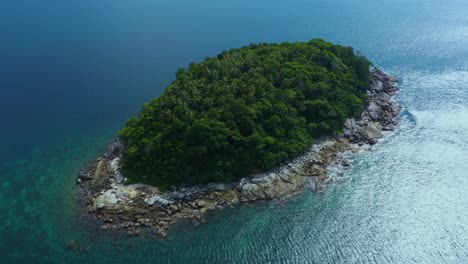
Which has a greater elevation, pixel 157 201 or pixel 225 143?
pixel 225 143

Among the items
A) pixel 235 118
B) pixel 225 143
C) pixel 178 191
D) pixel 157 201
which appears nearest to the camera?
pixel 157 201

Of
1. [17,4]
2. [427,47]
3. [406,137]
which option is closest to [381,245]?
[406,137]

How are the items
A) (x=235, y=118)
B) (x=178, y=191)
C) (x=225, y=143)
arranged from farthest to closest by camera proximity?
(x=235, y=118) → (x=225, y=143) → (x=178, y=191)

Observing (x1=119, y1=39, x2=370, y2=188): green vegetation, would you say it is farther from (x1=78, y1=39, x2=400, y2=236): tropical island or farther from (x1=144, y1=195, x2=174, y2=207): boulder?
(x1=144, y1=195, x2=174, y2=207): boulder

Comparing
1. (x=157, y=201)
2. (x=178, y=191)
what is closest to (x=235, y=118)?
(x=178, y=191)

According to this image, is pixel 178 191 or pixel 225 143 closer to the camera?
pixel 178 191

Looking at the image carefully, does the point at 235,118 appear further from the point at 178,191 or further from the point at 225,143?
the point at 178,191

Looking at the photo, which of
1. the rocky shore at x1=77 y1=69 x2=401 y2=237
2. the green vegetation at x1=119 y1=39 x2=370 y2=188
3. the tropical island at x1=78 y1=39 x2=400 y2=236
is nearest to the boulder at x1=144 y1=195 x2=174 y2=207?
the rocky shore at x1=77 y1=69 x2=401 y2=237
